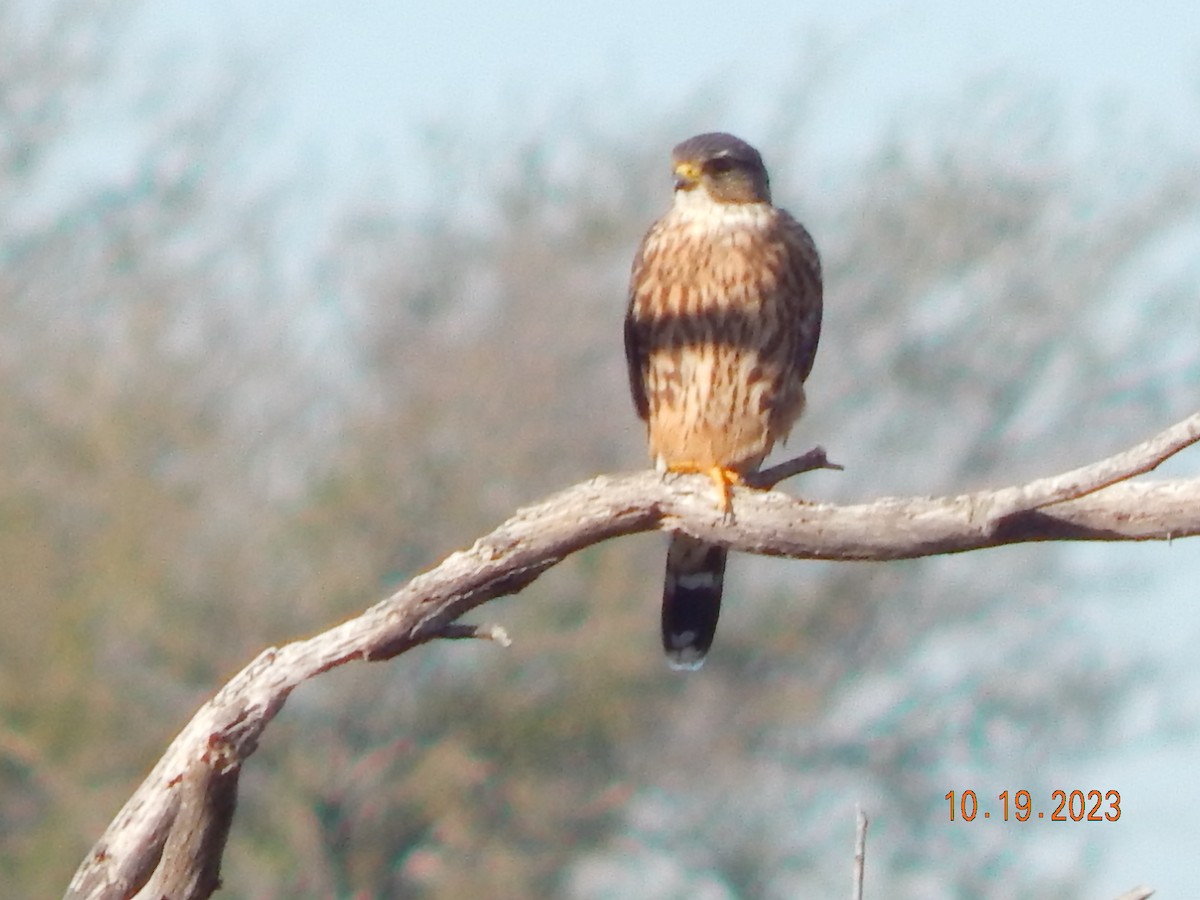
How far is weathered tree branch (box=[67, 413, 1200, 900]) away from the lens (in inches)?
126

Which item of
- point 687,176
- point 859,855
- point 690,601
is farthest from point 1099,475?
point 687,176

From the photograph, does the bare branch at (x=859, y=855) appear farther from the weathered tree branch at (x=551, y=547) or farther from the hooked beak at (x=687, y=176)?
the hooked beak at (x=687, y=176)

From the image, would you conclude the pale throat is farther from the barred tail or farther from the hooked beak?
the barred tail

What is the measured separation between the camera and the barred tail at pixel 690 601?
4.99 meters

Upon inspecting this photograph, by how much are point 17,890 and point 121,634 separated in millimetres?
1718

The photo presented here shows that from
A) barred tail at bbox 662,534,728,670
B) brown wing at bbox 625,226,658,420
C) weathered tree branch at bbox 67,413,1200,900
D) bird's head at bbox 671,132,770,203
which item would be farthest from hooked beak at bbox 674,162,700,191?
weathered tree branch at bbox 67,413,1200,900

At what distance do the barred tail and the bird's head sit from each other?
2.41 feet

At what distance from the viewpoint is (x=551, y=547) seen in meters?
3.45

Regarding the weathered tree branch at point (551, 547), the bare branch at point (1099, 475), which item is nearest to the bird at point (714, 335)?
the weathered tree branch at point (551, 547)

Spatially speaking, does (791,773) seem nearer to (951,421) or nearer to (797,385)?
(951,421)

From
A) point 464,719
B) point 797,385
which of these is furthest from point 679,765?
point 797,385

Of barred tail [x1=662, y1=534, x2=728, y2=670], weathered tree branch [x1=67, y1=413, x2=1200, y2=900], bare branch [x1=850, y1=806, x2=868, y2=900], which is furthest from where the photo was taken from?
barred tail [x1=662, y1=534, x2=728, y2=670]

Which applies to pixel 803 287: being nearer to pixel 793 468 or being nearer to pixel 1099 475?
pixel 793 468

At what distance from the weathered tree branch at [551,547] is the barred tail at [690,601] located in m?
1.42
